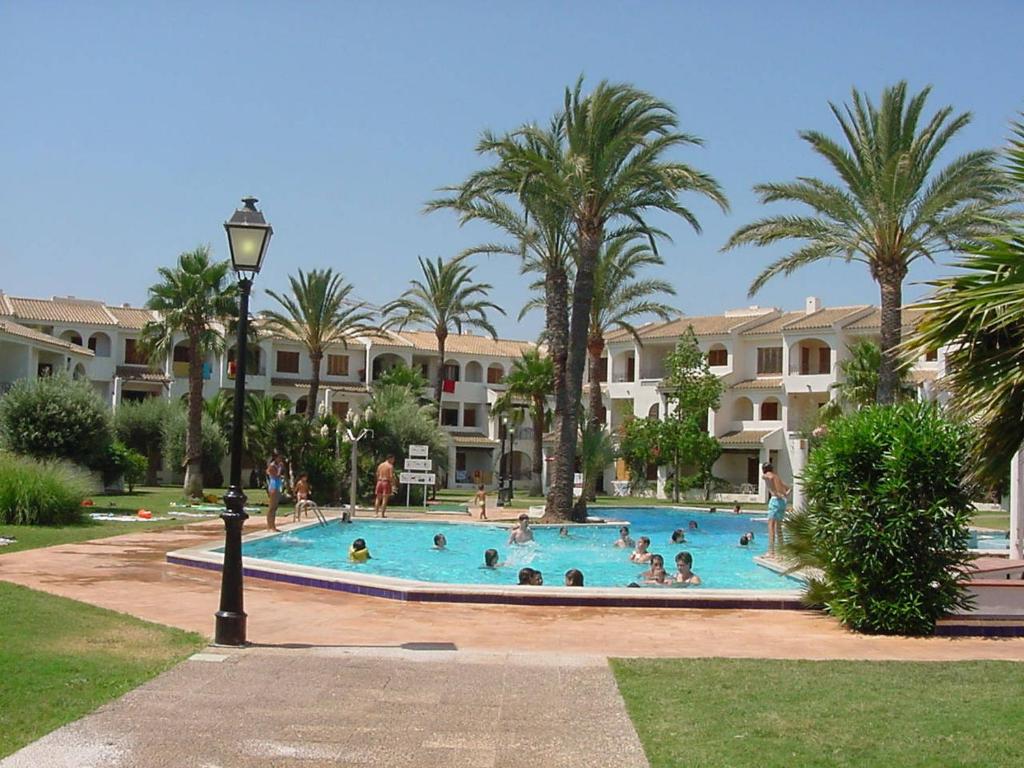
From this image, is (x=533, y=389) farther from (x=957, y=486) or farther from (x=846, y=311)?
(x=957, y=486)

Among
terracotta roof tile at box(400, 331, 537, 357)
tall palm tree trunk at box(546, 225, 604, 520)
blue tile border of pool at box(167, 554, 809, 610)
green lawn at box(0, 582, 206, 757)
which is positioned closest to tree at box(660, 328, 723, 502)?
terracotta roof tile at box(400, 331, 537, 357)

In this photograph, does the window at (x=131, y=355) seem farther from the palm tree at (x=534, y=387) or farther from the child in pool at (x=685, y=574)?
the child in pool at (x=685, y=574)

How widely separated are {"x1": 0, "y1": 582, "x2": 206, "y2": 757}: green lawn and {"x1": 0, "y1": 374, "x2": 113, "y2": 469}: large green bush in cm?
1990

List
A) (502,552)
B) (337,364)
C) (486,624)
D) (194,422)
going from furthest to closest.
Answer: (337,364) < (194,422) < (502,552) < (486,624)

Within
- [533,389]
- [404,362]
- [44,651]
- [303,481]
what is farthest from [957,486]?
[404,362]

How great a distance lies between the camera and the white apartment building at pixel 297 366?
184 ft

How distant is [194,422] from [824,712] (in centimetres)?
3052

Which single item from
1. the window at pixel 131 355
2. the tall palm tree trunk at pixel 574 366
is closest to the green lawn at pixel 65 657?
the tall palm tree trunk at pixel 574 366

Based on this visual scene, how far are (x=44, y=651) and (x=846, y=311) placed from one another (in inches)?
1995

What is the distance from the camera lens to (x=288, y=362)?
62188 mm

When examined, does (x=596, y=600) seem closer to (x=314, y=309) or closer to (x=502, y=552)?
(x=502, y=552)

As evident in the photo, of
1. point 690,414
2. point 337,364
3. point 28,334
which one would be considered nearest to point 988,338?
point 28,334

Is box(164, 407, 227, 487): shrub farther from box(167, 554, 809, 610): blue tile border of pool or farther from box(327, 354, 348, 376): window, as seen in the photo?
box(167, 554, 809, 610): blue tile border of pool

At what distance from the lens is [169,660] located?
8812mm
